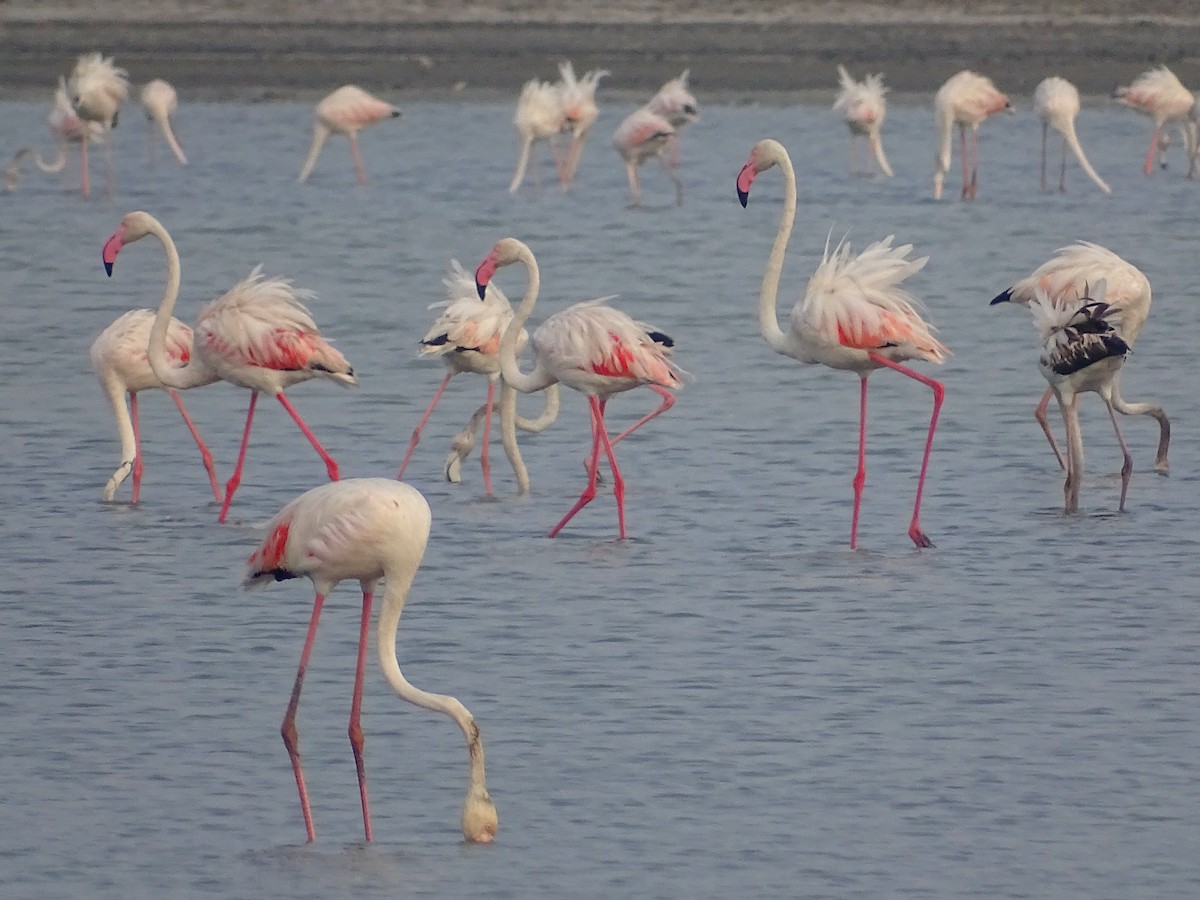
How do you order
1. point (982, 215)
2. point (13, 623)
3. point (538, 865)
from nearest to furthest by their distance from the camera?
1. point (538, 865)
2. point (13, 623)
3. point (982, 215)

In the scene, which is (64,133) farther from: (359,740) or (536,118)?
(359,740)

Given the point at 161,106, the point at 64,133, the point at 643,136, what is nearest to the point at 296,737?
the point at 643,136

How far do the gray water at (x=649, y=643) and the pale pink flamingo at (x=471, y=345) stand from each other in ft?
0.53

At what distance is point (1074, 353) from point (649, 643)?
7.45ft

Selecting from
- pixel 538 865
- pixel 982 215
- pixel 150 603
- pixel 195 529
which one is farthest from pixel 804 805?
pixel 982 215

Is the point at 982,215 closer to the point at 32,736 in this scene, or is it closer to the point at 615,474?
the point at 615,474

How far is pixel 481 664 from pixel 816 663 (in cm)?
98

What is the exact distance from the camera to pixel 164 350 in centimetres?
933

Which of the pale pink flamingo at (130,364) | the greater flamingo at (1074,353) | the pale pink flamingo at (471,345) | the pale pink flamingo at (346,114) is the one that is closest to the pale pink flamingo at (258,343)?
the pale pink flamingo at (130,364)

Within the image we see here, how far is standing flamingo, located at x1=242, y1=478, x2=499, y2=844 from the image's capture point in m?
5.61

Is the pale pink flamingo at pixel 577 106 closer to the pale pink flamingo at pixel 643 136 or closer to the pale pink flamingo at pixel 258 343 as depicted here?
the pale pink flamingo at pixel 643 136

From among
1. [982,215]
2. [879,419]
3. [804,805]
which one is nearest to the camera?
[804,805]

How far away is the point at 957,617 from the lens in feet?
25.3

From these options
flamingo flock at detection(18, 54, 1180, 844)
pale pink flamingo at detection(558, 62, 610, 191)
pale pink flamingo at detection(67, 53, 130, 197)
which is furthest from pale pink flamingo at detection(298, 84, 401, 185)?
flamingo flock at detection(18, 54, 1180, 844)
